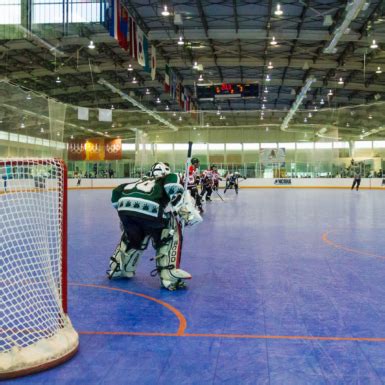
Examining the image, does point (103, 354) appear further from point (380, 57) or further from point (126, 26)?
point (380, 57)

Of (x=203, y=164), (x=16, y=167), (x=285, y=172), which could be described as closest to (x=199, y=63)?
(x=203, y=164)

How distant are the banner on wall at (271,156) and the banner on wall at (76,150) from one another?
1240cm

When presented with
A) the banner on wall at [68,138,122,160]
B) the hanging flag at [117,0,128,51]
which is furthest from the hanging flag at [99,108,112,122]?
the hanging flag at [117,0,128,51]

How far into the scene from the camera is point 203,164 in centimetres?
3058

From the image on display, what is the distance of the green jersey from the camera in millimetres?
4629

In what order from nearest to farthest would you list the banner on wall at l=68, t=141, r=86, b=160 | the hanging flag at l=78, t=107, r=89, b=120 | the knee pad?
the knee pad → the hanging flag at l=78, t=107, r=89, b=120 → the banner on wall at l=68, t=141, r=86, b=160

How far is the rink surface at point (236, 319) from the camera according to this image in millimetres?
2791

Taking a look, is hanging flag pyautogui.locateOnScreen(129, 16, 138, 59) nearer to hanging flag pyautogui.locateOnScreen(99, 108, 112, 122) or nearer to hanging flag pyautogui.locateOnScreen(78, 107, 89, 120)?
hanging flag pyautogui.locateOnScreen(78, 107, 89, 120)

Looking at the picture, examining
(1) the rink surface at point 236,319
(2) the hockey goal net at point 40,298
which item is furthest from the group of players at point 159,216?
(2) the hockey goal net at point 40,298

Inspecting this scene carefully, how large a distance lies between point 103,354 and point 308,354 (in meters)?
1.30

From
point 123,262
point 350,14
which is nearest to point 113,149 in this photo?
point 350,14

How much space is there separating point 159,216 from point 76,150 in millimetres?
24580

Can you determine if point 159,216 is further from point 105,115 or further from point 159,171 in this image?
point 105,115

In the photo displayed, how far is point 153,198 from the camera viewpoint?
470 centimetres
